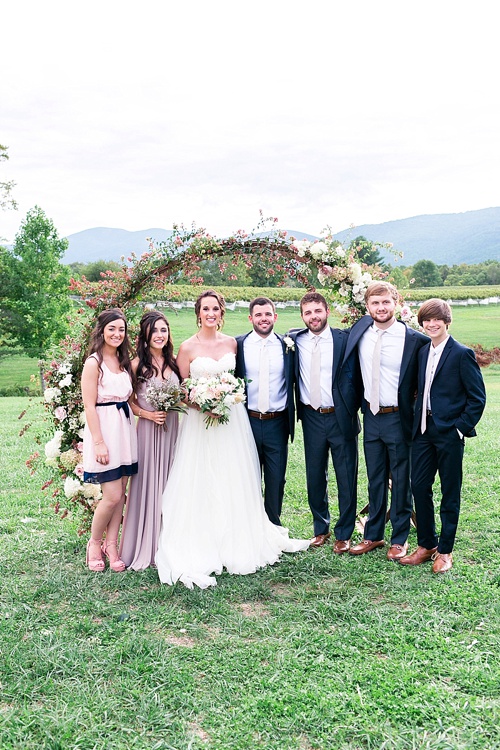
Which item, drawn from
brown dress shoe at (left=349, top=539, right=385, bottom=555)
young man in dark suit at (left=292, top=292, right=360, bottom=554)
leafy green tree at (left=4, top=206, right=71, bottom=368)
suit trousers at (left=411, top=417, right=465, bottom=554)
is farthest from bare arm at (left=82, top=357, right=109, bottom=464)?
leafy green tree at (left=4, top=206, right=71, bottom=368)

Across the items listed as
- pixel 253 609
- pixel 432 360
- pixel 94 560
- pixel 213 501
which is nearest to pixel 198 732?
pixel 253 609

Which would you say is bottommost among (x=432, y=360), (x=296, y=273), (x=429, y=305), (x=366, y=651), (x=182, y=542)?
(x=366, y=651)

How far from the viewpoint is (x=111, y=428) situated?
5637 millimetres

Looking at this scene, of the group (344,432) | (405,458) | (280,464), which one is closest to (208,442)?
(280,464)

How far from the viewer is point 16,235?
1389 inches

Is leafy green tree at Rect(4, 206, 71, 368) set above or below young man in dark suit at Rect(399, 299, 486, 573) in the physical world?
above

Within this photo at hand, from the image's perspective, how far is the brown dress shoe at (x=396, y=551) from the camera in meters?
5.98

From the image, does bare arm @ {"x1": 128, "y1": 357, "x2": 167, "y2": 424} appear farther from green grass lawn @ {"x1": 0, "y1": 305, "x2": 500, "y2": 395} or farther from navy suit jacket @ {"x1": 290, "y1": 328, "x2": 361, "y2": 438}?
green grass lawn @ {"x1": 0, "y1": 305, "x2": 500, "y2": 395}

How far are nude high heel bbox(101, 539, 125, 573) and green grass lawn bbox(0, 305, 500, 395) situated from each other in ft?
67.4

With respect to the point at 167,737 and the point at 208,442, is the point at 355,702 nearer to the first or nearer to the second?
the point at 167,737

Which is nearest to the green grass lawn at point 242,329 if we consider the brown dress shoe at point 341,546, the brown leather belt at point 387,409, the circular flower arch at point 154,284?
the circular flower arch at point 154,284

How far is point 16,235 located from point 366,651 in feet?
115

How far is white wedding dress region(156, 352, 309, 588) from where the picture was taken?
230 inches

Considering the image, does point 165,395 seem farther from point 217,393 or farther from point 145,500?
point 145,500
